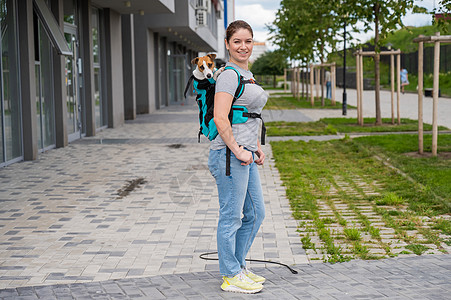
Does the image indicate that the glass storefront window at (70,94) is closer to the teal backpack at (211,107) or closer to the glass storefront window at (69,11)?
the glass storefront window at (69,11)

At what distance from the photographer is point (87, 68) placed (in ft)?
63.1

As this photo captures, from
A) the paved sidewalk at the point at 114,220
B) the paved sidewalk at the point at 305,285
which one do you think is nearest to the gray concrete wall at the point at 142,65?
the paved sidewalk at the point at 114,220

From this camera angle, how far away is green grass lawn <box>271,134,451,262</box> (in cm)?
639

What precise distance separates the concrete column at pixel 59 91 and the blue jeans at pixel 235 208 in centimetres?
1161

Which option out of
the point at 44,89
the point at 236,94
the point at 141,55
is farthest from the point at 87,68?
the point at 236,94

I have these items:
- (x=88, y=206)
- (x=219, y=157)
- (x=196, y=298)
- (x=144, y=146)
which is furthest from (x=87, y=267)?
(x=144, y=146)

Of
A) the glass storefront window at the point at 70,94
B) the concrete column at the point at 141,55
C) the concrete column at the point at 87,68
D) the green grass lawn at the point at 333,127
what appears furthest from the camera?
the concrete column at the point at 141,55

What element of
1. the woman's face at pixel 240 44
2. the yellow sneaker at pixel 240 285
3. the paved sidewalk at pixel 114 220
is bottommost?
the paved sidewalk at pixel 114 220

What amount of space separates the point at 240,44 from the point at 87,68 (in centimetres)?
1507

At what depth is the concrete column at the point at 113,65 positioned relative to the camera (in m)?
21.5

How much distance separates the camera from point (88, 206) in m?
8.64

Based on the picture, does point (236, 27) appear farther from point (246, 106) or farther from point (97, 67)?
point (97, 67)

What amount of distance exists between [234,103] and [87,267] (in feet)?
6.57

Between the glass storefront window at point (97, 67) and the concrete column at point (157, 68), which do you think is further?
the concrete column at point (157, 68)
